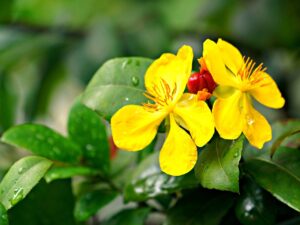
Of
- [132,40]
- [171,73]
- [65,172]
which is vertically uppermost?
[171,73]

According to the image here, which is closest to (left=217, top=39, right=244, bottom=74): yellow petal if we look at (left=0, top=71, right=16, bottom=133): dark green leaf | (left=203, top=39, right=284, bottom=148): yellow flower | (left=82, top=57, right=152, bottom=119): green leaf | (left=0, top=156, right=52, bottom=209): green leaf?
(left=203, top=39, right=284, bottom=148): yellow flower

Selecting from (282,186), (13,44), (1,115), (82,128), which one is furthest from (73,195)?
(13,44)

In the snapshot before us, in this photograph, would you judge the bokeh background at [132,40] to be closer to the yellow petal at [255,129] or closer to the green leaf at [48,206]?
the green leaf at [48,206]

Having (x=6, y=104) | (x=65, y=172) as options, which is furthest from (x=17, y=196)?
(x=6, y=104)

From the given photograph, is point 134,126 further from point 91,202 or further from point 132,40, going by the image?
point 132,40

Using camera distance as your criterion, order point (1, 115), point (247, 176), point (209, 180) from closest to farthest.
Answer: point (209, 180) → point (247, 176) → point (1, 115)

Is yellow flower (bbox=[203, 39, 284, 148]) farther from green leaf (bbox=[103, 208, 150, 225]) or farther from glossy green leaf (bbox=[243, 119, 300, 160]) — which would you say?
green leaf (bbox=[103, 208, 150, 225])

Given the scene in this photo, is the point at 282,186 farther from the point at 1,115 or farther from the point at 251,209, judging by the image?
the point at 1,115
